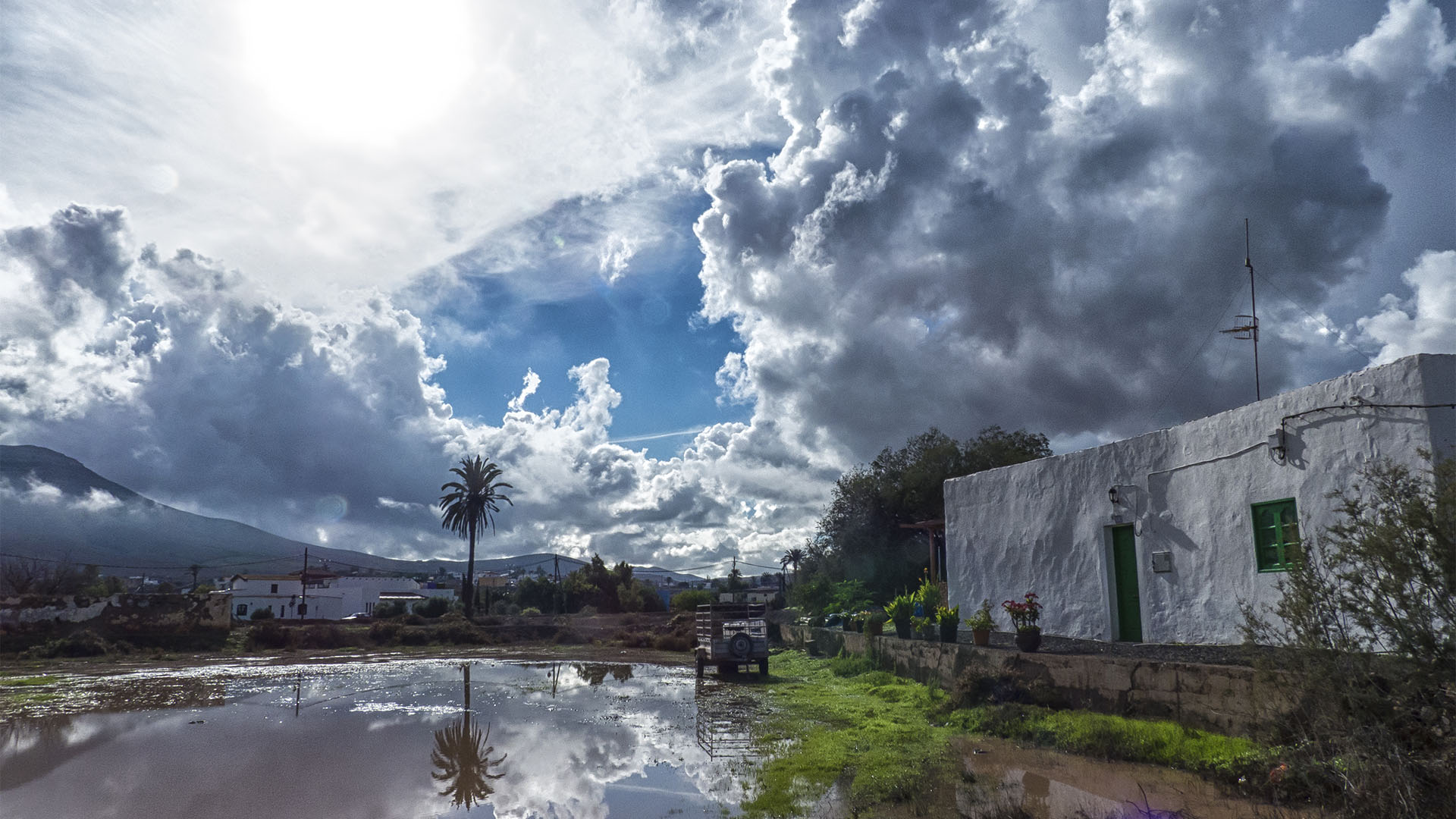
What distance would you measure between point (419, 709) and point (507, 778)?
24.6 ft

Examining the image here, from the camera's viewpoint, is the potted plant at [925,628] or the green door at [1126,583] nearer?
the green door at [1126,583]

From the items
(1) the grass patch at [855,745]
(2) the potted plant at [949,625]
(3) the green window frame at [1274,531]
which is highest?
(3) the green window frame at [1274,531]

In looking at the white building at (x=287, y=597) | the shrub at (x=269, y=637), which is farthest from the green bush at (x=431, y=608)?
the shrub at (x=269, y=637)

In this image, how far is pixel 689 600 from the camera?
171ft

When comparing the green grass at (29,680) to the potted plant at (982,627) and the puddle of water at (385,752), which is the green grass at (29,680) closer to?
the puddle of water at (385,752)

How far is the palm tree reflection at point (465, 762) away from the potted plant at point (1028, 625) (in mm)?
8113

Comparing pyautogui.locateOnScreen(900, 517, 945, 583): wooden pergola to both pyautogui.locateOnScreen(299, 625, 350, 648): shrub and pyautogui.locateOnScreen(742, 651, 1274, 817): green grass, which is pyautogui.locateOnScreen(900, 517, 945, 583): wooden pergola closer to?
pyautogui.locateOnScreen(742, 651, 1274, 817): green grass

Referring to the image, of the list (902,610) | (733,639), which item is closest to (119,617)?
(733,639)

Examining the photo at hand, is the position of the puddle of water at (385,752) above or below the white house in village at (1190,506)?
below

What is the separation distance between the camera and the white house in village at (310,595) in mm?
63125

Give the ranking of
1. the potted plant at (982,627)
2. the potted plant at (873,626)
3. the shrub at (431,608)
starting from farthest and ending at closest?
the shrub at (431,608) → the potted plant at (873,626) → the potted plant at (982,627)

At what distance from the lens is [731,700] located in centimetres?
1736

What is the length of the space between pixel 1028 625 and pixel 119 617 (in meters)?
37.2

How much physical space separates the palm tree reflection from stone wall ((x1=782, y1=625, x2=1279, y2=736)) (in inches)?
299
